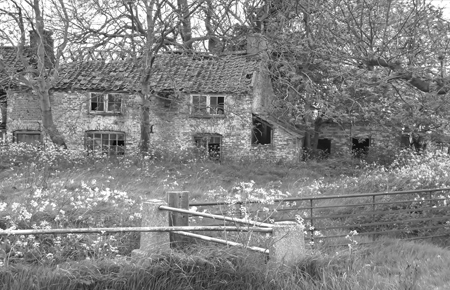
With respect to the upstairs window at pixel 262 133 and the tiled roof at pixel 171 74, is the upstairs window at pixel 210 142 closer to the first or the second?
the upstairs window at pixel 262 133

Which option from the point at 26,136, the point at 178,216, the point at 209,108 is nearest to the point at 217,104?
the point at 209,108

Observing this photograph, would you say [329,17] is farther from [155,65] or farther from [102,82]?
[102,82]

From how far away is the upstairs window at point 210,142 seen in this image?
2462 cm

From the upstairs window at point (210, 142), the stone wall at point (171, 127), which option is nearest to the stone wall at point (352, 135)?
the stone wall at point (171, 127)

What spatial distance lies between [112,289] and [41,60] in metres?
16.1

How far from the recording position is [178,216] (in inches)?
267

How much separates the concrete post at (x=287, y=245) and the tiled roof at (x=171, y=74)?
57.5ft

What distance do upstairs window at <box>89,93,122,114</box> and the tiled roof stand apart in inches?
34.8

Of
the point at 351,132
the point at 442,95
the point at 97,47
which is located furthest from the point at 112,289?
the point at 351,132

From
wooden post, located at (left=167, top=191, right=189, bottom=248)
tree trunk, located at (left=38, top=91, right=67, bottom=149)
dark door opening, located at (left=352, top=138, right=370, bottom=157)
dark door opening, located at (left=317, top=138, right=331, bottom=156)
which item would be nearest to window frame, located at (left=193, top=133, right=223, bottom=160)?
tree trunk, located at (left=38, top=91, right=67, bottom=149)

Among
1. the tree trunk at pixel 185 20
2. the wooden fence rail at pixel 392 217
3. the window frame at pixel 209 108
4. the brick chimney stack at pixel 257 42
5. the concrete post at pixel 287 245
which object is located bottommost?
the wooden fence rail at pixel 392 217

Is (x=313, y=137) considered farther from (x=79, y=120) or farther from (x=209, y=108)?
(x=79, y=120)

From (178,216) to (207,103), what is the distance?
1791 centimetres

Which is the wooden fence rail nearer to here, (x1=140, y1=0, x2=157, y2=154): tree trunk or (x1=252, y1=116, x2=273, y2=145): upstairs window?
(x1=140, y1=0, x2=157, y2=154): tree trunk
